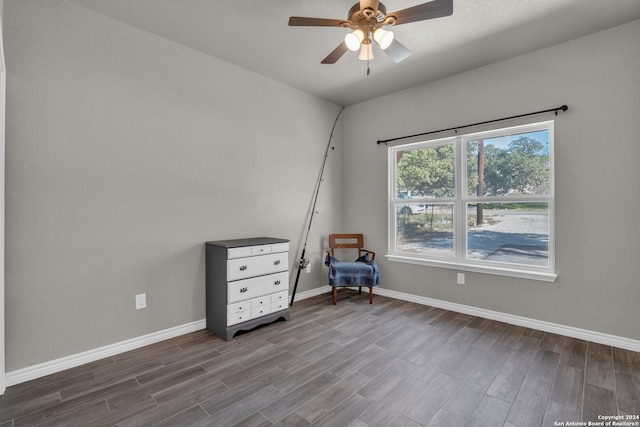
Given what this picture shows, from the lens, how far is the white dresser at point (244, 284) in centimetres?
274

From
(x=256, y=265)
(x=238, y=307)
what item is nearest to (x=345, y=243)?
(x=256, y=265)

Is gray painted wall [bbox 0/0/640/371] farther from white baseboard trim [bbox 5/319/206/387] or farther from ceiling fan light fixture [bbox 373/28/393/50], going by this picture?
ceiling fan light fixture [bbox 373/28/393/50]

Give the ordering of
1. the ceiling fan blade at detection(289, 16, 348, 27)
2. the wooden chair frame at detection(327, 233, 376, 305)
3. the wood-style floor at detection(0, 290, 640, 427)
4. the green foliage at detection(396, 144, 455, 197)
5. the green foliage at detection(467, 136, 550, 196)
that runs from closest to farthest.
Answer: the wood-style floor at detection(0, 290, 640, 427), the ceiling fan blade at detection(289, 16, 348, 27), the green foliage at detection(467, 136, 550, 196), the green foliage at detection(396, 144, 455, 197), the wooden chair frame at detection(327, 233, 376, 305)

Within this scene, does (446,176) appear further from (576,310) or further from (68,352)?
(68,352)

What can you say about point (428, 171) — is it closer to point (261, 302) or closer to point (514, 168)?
point (514, 168)

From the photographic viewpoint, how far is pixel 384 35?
2.03m

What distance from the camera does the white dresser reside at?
2.74m

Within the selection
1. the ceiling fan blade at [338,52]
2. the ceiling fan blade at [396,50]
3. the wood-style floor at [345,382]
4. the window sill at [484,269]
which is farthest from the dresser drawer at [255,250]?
the ceiling fan blade at [396,50]

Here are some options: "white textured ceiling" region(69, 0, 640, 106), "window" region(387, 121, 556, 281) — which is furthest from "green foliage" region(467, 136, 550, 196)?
"white textured ceiling" region(69, 0, 640, 106)

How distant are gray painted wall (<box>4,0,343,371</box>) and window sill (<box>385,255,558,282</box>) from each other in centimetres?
190

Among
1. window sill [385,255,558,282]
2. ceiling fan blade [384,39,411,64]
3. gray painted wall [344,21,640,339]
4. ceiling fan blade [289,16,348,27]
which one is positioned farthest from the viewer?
window sill [385,255,558,282]

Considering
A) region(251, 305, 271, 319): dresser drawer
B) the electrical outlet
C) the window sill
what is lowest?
region(251, 305, 271, 319): dresser drawer

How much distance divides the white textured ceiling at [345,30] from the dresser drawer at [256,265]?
1991 millimetres

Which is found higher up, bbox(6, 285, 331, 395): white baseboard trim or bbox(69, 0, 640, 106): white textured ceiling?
bbox(69, 0, 640, 106): white textured ceiling
